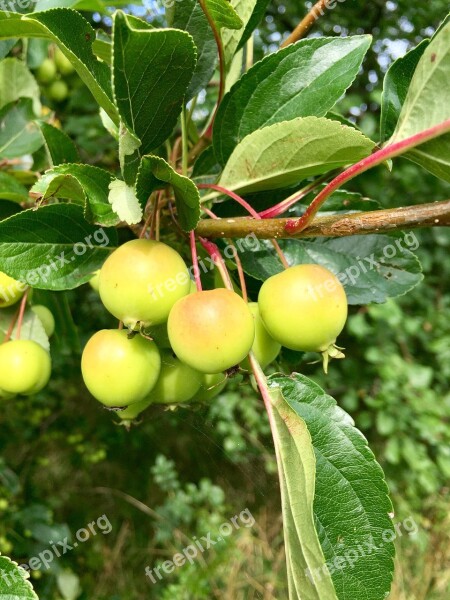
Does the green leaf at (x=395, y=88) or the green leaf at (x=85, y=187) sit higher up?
the green leaf at (x=395, y=88)

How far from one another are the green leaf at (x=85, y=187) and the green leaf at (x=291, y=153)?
0.17 metres

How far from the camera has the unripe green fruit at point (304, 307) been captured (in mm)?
615

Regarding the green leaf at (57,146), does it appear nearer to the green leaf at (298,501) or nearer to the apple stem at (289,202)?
the apple stem at (289,202)

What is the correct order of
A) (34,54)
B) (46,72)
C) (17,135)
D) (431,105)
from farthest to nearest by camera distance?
1. (46,72)
2. (34,54)
3. (17,135)
4. (431,105)

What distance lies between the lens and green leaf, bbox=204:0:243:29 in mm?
666

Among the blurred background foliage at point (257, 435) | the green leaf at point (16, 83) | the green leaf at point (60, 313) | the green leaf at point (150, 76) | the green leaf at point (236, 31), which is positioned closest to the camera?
the green leaf at point (150, 76)

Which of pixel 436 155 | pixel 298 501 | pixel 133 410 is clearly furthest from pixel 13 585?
pixel 436 155

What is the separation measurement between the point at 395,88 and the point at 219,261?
12.6 inches

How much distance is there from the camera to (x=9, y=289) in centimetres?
84

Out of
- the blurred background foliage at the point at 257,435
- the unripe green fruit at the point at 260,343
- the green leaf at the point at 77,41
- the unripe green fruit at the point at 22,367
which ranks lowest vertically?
the blurred background foliage at the point at 257,435

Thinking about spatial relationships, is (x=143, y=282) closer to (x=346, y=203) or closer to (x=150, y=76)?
(x=150, y=76)

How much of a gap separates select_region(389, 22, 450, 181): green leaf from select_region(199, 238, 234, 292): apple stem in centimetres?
25

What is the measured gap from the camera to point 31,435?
2750 millimetres

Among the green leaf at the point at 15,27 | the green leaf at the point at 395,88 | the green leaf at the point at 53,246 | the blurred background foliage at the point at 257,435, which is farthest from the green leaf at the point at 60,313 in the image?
the blurred background foliage at the point at 257,435
